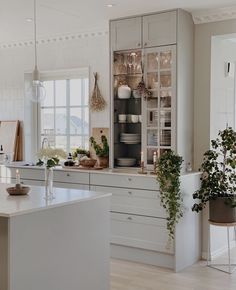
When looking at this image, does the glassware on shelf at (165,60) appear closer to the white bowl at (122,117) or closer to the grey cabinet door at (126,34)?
the grey cabinet door at (126,34)

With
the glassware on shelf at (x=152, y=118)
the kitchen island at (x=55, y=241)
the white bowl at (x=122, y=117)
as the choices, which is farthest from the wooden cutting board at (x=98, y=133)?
the kitchen island at (x=55, y=241)

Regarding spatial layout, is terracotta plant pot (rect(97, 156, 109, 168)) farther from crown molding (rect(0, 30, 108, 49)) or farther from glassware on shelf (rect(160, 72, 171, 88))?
crown molding (rect(0, 30, 108, 49))

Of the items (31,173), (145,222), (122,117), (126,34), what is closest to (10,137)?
(31,173)

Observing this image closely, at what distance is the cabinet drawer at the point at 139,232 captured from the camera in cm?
509

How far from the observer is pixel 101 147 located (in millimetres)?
6023

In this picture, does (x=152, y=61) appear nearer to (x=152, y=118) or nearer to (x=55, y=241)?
(x=152, y=118)

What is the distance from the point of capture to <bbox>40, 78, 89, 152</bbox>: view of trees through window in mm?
6504

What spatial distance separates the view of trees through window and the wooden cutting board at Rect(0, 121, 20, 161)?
386 millimetres

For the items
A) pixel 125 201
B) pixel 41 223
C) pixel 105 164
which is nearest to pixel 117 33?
pixel 105 164

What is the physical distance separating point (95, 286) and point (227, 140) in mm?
2065

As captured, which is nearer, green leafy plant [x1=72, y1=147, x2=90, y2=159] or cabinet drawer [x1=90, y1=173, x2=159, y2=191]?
cabinet drawer [x1=90, y1=173, x2=159, y2=191]

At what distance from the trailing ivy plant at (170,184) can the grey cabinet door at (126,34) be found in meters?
1.37

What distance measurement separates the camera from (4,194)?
163 inches

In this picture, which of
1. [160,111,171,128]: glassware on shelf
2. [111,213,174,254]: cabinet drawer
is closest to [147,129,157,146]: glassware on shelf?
[160,111,171,128]: glassware on shelf
